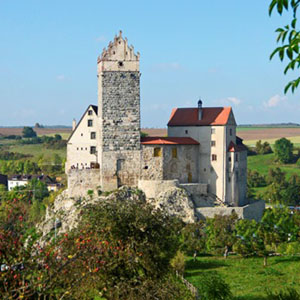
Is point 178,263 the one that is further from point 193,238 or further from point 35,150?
point 35,150

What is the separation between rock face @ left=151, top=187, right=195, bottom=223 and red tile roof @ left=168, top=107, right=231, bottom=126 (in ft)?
24.2

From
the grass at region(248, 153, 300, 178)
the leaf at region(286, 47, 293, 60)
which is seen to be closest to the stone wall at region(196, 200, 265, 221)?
the leaf at region(286, 47, 293, 60)

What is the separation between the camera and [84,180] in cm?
6028

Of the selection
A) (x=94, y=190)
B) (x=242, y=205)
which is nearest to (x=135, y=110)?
(x=94, y=190)

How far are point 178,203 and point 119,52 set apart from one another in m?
15.1

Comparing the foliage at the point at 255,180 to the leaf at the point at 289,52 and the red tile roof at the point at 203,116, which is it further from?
the leaf at the point at 289,52

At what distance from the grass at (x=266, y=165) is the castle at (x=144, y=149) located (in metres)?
59.6

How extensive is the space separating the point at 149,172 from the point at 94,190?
18.0 ft

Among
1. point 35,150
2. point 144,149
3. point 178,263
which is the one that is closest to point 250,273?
point 178,263

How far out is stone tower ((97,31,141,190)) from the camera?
58.9 m

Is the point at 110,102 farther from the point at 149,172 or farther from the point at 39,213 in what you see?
the point at 39,213

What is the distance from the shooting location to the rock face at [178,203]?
191ft

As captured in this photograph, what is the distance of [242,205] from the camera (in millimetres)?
63438

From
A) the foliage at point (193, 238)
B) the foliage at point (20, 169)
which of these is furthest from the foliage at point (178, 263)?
the foliage at point (20, 169)
